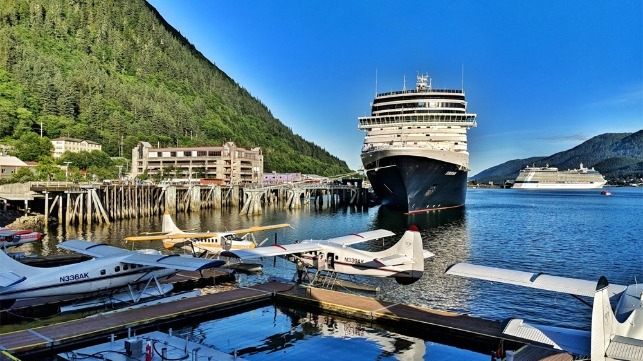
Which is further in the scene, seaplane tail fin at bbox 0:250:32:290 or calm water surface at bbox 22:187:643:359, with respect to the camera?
calm water surface at bbox 22:187:643:359

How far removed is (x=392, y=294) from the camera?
96.3ft

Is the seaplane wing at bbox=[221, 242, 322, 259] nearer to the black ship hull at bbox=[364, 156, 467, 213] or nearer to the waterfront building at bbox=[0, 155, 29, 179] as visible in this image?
the black ship hull at bbox=[364, 156, 467, 213]

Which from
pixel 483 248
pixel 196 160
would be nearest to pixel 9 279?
pixel 483 248

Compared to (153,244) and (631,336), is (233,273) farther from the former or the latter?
(631,336)

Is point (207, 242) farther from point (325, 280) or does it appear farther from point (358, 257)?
point (358, 257)

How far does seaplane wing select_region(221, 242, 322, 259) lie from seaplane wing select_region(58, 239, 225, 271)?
2.29m

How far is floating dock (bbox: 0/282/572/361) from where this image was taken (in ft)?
59.2

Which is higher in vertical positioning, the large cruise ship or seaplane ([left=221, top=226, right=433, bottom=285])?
the large cruise ship

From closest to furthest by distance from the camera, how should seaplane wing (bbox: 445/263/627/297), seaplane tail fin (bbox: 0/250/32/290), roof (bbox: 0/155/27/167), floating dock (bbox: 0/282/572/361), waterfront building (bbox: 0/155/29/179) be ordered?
seaplane wing (bbox: 445/263/627/297) < floating dock (bbox: 0/282/572/361) < seaplane tail fin (bbox: 0/250/32/290) < waterfront building (bbox: 0/155/29/179) < roof (bbox: 0/155/27/167)

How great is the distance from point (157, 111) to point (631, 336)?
19767 cm

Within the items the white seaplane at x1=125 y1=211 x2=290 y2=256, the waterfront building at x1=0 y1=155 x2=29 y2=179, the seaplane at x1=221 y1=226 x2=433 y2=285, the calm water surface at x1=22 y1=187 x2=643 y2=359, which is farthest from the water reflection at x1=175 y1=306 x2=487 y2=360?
the waterfront building at x1=0 y1=155 x2=29 y2=179

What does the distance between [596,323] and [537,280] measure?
12.3 feet

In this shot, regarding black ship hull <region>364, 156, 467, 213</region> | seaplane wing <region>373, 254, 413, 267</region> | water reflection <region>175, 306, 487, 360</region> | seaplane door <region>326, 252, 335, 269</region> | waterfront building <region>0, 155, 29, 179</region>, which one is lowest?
water reflection <region>175, 306, 487, 360</region>

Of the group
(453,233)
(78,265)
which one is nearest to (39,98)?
(453,233)
